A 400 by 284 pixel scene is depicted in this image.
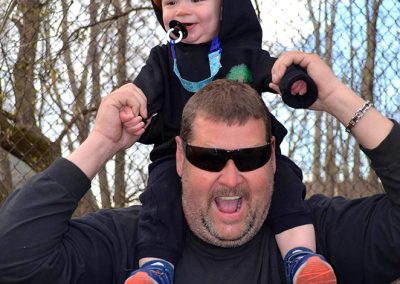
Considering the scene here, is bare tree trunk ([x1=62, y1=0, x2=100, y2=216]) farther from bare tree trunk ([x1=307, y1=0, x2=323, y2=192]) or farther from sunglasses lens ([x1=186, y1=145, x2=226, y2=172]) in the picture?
sunglasses lens ([x1=186, y1=145, x2=226, y2=172])

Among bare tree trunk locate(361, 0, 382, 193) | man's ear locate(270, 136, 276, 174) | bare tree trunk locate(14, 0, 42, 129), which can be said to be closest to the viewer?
man's ear locate(270, 136, 276, 174)

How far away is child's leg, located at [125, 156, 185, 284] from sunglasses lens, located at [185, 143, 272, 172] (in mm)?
190

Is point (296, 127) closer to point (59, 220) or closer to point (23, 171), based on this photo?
point (23, 171)

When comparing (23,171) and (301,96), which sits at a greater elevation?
(301,96)

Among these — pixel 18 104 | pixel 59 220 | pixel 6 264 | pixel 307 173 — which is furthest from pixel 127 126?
pixel 307 173

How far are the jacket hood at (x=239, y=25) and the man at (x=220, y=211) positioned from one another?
35 cm

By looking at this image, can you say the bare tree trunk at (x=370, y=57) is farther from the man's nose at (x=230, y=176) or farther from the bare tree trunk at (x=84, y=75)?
the man's nose at (x=230, y=176)

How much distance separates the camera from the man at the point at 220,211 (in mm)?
2195

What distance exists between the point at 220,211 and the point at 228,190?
8 centimetres

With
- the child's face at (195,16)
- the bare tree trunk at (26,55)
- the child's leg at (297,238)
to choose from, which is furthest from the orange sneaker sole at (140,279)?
the bare tree trunk at (26,55)

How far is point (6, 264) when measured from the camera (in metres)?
2.18

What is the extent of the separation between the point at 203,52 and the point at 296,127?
3.28 metres

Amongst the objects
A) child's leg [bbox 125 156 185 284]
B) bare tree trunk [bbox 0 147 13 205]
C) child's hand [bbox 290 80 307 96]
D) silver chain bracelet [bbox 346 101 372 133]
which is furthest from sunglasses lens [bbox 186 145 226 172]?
bare tree trunk [bbox 0 147 13 205]

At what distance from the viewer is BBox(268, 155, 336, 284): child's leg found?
2121 millimetres
